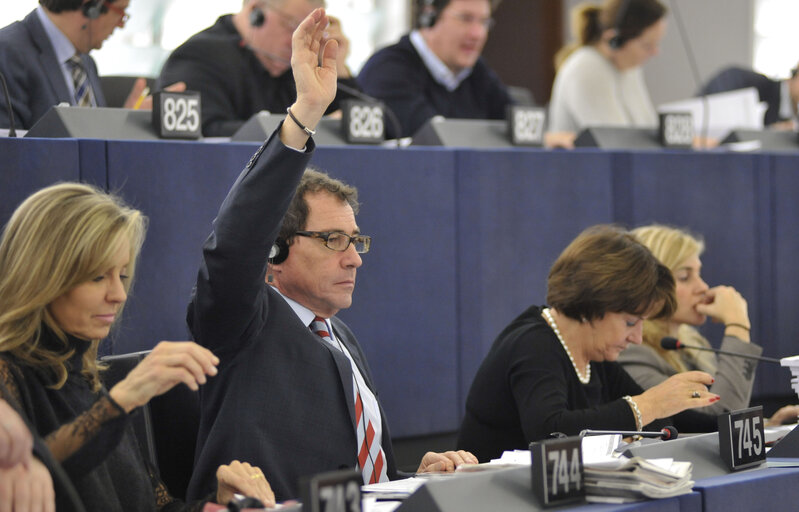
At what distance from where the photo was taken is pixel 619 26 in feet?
14.4

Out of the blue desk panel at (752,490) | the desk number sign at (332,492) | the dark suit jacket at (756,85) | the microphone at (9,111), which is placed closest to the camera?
the desk number sign at (332,492)

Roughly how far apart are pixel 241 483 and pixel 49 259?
45 cm

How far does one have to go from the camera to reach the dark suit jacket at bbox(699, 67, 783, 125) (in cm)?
529

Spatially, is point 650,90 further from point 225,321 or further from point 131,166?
point 225,321

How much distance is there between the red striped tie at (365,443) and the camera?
2.11 meters

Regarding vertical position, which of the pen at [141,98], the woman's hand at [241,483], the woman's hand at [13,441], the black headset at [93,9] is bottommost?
the woman's hand at [241,483]

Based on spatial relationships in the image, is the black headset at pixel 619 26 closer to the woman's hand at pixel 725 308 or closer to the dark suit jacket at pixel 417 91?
the dark suit jacket at pixel 417 91

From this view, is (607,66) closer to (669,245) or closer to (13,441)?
(669,245)

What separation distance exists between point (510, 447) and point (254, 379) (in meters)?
0.70

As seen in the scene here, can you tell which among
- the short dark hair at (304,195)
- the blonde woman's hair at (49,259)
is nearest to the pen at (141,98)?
the short dark hair at (304,195)

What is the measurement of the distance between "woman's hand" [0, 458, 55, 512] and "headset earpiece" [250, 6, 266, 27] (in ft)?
7.05

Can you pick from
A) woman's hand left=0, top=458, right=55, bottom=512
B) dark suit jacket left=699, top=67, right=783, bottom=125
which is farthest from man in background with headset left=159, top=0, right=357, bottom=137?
dark suit jacket left=699, top=67, right=783, bottom=125

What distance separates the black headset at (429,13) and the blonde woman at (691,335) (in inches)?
50.2

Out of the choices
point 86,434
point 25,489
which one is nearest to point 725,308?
point 86,434
